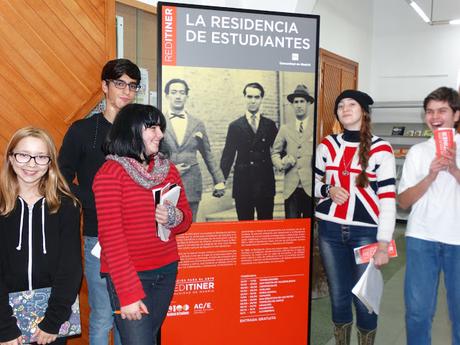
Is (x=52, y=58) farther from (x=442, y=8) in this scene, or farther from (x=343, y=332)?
(x=442, y=8)

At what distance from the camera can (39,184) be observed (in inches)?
73.1

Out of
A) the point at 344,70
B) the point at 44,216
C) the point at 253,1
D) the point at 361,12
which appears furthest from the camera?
the point at 361,12

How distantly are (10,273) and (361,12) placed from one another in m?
7.89

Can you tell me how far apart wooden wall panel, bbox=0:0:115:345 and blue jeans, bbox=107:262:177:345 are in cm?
127

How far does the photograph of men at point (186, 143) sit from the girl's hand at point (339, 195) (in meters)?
0.69

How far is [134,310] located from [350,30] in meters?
7.07

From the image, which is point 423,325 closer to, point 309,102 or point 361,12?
point 309,102

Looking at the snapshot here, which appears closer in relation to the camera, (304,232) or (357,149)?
(357,149)

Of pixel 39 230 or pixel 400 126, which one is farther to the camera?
pixel 400 126

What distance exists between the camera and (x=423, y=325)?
8.31ft

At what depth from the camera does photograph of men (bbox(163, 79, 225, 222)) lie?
8.66ft

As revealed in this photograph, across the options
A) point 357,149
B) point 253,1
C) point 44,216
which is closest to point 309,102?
point 357,149

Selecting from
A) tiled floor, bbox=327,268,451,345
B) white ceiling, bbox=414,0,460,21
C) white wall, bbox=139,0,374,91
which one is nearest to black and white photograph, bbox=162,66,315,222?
tiled floor, bbox=327,268,451,345

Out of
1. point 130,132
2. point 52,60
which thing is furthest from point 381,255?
point 52,60
